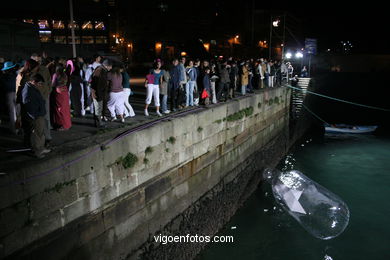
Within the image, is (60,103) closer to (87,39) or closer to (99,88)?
(99,88)

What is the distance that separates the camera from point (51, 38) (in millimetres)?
40469

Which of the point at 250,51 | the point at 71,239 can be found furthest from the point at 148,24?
the point at 71,239

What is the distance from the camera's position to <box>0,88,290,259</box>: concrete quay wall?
5.25m

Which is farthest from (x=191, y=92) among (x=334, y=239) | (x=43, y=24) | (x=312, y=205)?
(x=43, y=24)

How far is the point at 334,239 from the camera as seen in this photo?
10828 millimetres

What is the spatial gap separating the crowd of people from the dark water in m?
4.71

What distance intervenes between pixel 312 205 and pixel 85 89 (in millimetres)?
9073

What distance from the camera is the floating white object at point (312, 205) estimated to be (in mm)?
11219

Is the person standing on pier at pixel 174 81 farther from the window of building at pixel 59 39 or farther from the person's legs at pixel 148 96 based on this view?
the window of building at pixel 59 39

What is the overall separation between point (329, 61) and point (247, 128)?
4769 cm

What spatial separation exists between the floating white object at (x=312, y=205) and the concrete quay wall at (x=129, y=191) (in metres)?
1.72

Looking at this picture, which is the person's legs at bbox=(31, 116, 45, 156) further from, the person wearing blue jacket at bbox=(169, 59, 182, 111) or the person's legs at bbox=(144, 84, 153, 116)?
the person wearing blue jacket at bbox=(169, 59, 182, 111)

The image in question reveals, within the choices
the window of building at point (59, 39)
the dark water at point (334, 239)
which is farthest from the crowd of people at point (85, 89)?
the window of building at point (59, 39)

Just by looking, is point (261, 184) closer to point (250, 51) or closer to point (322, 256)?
point (322, 256)
